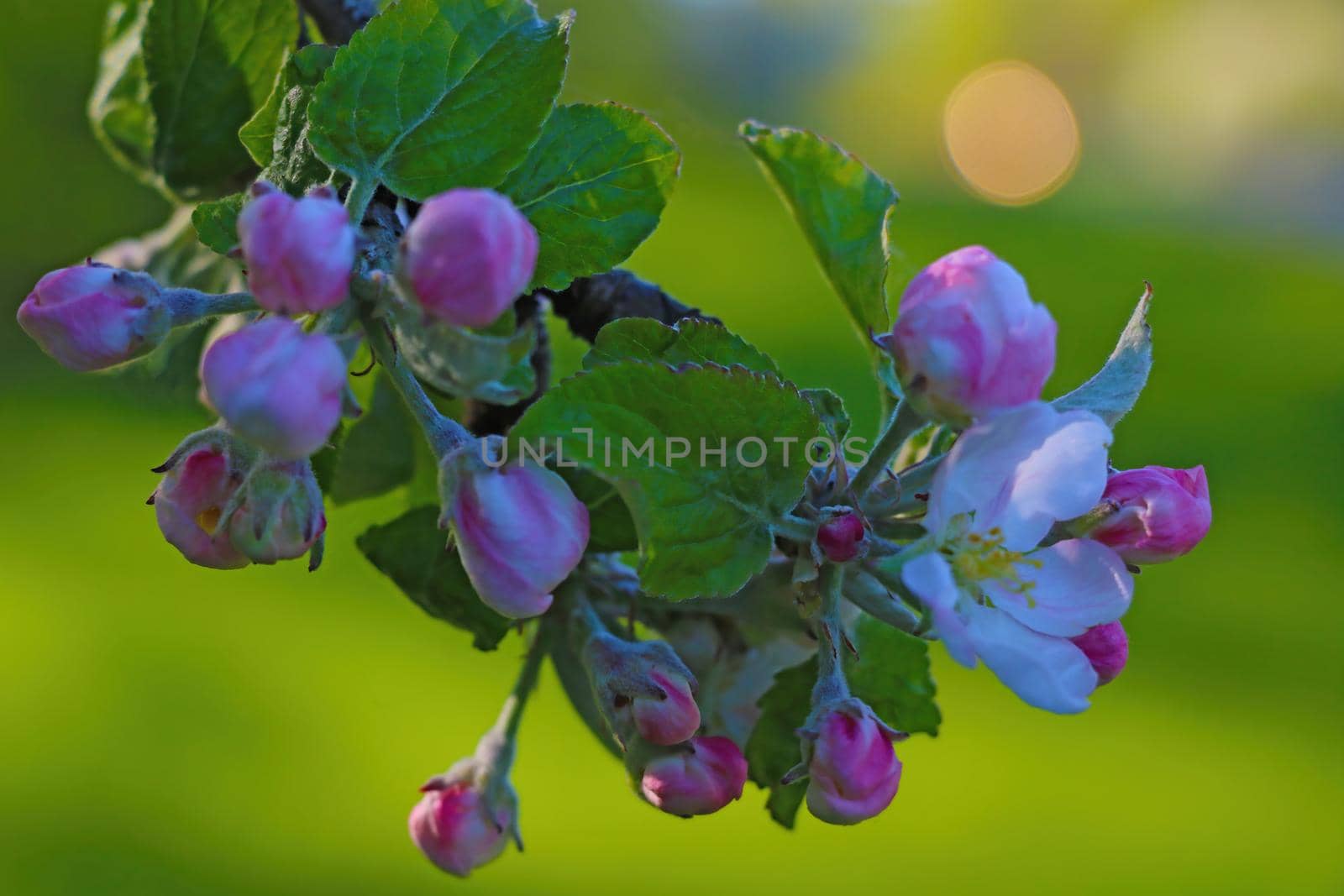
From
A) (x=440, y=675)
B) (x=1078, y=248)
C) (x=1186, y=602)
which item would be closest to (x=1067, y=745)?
(x=1186, y=602)

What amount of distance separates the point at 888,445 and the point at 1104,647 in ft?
0.31

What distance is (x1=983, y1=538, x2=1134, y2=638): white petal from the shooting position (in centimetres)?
35

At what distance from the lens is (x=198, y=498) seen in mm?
342

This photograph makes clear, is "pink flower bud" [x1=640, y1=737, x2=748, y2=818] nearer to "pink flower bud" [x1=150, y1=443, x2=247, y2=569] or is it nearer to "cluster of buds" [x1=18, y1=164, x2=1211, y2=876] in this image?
"cluster of buds" [x1=18, y1=164, x2=1211, y2=876]

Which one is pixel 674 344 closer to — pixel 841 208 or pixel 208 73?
pixel 841 208

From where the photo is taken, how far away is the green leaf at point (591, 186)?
379mm

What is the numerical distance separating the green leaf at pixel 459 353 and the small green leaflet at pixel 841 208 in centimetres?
14

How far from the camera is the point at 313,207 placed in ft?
0.93

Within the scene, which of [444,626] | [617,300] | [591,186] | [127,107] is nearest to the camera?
[591,186]

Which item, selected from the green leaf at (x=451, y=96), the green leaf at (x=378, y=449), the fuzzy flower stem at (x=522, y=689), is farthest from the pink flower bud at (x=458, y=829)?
the green leaf at (x=451, y=96)

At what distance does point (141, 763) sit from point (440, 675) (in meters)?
0.40

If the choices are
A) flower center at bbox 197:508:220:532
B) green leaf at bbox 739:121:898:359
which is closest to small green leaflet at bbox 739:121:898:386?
green leaf at bbox 739:121:898:359

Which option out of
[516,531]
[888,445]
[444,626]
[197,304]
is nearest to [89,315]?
[197,304]

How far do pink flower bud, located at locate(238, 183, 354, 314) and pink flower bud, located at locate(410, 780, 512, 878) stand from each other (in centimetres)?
26
